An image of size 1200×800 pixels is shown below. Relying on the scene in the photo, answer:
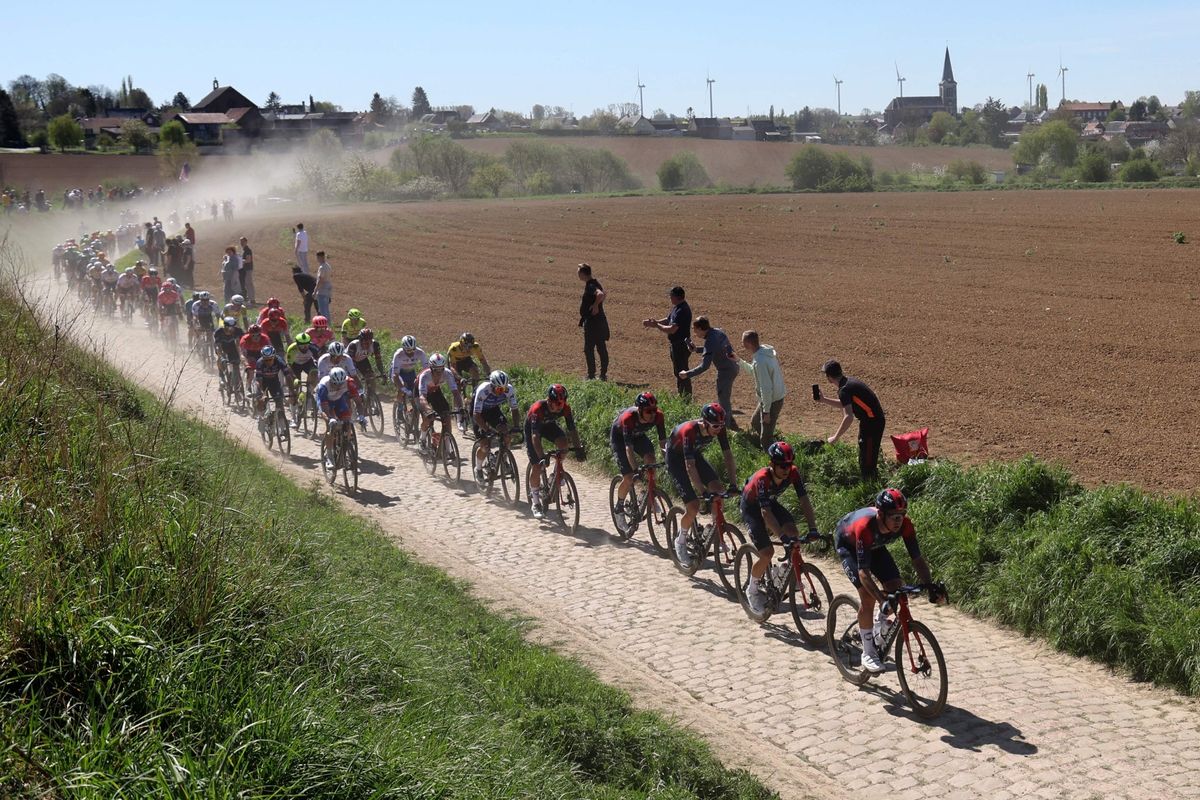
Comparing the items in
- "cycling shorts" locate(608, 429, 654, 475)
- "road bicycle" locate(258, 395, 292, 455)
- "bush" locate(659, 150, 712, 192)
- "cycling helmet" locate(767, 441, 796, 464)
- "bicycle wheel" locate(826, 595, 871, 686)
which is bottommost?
"bicycle wheel" locate(826, 595, 871, 686)

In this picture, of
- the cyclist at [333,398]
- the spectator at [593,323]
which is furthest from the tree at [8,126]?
the cyclist at [333,398]

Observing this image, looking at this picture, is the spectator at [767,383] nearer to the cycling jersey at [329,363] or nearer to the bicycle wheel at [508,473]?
the bicycle wheel at [508,473]

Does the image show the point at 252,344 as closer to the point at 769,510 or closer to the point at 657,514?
the point at 657,514

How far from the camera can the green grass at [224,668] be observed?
555cm

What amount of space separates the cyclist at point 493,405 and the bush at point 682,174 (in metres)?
90.0

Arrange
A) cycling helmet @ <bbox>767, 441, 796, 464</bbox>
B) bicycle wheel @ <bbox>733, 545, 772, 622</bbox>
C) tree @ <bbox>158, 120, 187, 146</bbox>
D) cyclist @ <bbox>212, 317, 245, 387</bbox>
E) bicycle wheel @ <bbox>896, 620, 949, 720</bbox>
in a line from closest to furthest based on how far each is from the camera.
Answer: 1. bicycle wheel @ <bbox>896, 620, 949, 720</bbox>
2. cycling helmet @ <bbox>767, 441, 796, 464</bbox>
3. bicycle wheel @ <bbox>733, 545, 772, 622</bbox>
4. cyclist @ <bbox>212, 317, 245, 387</bbox>
5. tree @ <bbox>158, 120, 187, 146</bbox>

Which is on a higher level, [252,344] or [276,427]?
[252,344]

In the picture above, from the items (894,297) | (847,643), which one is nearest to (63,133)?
(894,297)

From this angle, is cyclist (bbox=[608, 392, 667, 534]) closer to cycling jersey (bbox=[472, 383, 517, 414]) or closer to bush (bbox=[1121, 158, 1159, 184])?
cycling jersey (bbox=[472, 383, 517, 414])

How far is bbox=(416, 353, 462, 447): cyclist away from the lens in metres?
18.7

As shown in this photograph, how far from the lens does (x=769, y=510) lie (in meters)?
11.9

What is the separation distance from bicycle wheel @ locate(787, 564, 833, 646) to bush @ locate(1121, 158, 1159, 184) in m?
86.3

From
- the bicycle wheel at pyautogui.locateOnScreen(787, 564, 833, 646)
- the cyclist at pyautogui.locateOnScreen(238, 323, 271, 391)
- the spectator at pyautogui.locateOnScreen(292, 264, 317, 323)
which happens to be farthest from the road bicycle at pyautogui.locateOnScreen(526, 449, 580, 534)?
the spectator at pyautogui.locateOnScreen(292, 264, 317, 323)

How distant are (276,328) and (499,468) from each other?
31.4 feet
